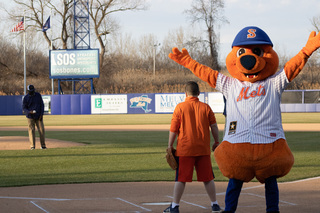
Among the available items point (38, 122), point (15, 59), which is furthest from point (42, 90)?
point (38, 122)

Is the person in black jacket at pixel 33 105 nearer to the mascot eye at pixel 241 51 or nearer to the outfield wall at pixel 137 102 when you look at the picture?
the mascot eye at pixel 241 51

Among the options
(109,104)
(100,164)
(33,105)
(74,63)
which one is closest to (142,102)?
(109,104)

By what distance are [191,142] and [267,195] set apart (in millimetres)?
1317

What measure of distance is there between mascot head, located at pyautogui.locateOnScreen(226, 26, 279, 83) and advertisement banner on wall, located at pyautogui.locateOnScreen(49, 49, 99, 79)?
41.4 metres

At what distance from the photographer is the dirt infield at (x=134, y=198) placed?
6.54 metres

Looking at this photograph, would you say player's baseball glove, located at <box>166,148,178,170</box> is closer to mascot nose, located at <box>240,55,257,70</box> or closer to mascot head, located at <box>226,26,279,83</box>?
mascot head, located at <box>226,26,279,83</box>

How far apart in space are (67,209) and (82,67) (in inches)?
1602

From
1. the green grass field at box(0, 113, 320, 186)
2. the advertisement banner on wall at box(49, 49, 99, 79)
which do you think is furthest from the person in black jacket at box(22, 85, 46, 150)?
the advertisement banner on wall at box(49, 49, 99, 79)

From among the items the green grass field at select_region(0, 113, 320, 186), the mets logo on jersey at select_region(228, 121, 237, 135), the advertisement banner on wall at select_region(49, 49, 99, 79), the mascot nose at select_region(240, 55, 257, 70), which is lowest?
the green grass field at select_region(0, 113, 320, 186)

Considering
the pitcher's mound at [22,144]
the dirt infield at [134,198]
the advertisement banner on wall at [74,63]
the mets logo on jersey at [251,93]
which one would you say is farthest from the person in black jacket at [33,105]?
the advertisement banner on wall at [74,63]

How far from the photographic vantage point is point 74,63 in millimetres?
46531

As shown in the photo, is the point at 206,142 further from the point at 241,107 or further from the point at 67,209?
the point at 67,209

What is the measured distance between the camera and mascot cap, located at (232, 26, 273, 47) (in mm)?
5293

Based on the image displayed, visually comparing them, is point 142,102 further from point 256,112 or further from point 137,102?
point 256,112
